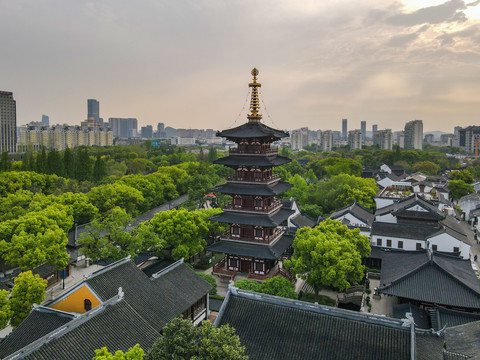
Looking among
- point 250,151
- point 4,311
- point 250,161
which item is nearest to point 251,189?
point 250,161

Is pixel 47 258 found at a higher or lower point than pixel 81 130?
lower

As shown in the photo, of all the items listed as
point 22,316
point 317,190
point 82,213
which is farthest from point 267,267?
point 317,190

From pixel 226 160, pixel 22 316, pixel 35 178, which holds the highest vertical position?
pixel 226 160

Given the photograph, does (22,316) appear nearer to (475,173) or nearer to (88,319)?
(88,319)

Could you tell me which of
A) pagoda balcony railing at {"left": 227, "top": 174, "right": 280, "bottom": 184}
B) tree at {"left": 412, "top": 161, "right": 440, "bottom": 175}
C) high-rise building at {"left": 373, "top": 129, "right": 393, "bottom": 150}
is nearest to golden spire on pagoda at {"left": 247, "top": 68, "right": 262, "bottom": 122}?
pagoda balcony railing at {"left": 227, "top": 174, "right": 280, "bottom": 184}

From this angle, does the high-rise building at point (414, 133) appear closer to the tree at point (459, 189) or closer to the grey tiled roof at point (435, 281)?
the tree at point (459, 189)

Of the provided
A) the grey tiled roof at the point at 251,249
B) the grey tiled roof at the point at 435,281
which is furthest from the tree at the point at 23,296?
the grey tiled roof at the point at 435,281

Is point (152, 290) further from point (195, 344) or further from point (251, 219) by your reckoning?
point (251, 219)
